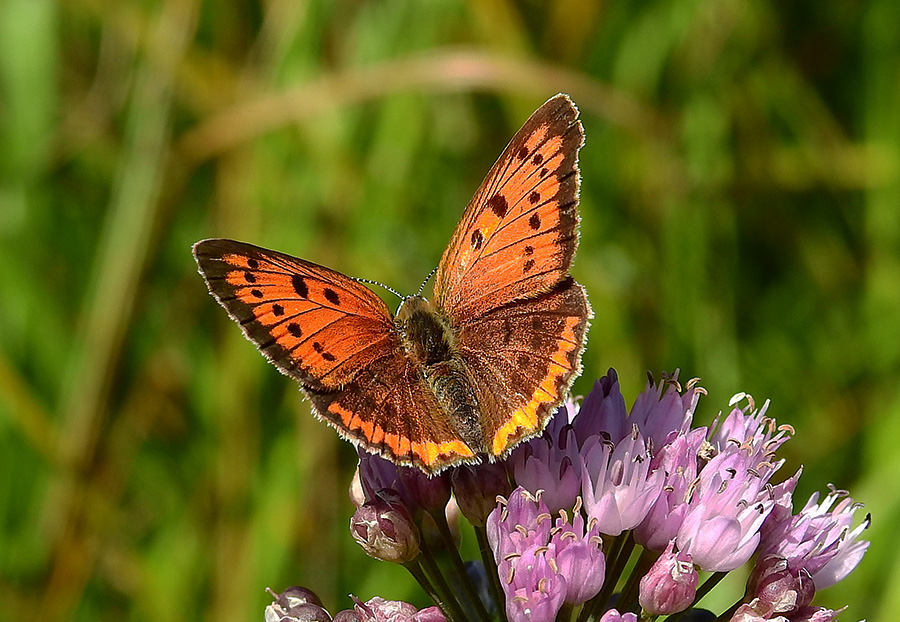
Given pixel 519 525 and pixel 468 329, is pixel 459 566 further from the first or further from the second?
pixel 468 329

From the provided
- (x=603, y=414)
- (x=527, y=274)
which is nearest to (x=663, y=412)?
(x=603, y=414)

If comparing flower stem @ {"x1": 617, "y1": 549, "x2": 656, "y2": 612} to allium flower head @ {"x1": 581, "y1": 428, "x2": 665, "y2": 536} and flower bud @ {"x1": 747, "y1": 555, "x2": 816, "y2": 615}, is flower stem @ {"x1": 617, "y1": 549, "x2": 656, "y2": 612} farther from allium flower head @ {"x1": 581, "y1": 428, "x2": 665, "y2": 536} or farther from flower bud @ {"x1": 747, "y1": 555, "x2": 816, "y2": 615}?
flower bud @ {"x1": 747, "y1": 555, "x2": 816, "y2": 615}

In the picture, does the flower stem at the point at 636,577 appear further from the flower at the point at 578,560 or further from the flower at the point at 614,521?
the flower at the point at 578,560

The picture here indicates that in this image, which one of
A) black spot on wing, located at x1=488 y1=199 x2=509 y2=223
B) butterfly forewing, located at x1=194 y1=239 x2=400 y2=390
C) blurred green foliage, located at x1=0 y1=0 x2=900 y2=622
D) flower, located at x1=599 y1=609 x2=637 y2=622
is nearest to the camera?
flower, located at x1=599 y1=609 x2=637 y2=622

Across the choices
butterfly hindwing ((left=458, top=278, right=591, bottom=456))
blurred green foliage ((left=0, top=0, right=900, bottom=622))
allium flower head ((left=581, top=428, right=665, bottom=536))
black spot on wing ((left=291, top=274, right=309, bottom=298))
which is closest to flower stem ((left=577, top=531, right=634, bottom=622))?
allium flower head ((left=581, top=428, right=665, bottom=536))

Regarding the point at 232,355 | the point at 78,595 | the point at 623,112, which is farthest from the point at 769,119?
the point at 78,595

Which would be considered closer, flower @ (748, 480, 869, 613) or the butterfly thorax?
flower @ (748, 480, 869, 613)

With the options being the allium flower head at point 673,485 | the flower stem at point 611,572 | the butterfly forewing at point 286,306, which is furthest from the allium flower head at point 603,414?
the butterfly forewing at point 286,306
